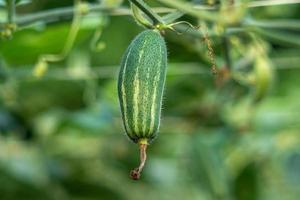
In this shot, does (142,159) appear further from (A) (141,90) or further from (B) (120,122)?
(B) (120,122)

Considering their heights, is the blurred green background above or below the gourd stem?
below

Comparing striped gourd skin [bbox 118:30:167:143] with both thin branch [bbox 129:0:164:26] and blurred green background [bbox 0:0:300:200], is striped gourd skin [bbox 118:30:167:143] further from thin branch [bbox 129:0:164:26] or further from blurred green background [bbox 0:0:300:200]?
blurred green background [bbox 0:0:300:200]

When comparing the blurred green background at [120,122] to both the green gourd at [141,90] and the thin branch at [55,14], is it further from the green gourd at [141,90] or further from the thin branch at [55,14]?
the green gourd at [141,90]

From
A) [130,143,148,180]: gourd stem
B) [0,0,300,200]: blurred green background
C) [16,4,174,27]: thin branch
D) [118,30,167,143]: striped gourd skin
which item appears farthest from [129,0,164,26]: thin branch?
[0,0,300,200]: blurred green background

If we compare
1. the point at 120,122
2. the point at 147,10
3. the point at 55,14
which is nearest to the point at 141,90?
the point at 147,10

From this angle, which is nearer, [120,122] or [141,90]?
[141,90]

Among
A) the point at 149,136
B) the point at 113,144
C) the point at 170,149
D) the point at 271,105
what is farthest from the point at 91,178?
the point at 149,136

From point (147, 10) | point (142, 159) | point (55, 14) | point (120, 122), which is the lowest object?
point (120, 122)
